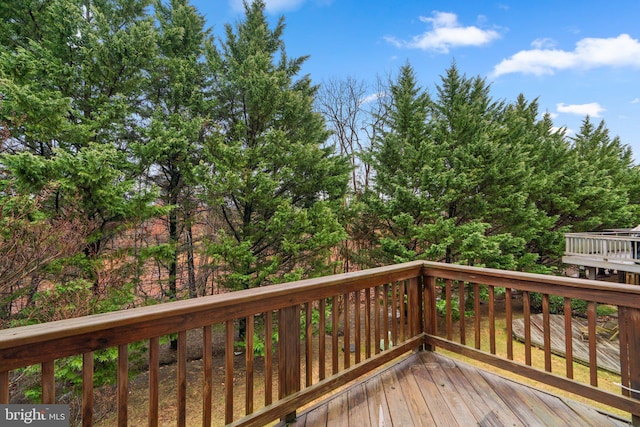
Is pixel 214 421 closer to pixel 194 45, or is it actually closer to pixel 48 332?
pixel 48 332

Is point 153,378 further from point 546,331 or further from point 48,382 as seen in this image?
point 546,331

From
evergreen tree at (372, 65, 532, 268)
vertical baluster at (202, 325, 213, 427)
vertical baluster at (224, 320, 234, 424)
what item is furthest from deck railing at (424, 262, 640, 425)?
evergreen tree at (372, 65, 532, 268)

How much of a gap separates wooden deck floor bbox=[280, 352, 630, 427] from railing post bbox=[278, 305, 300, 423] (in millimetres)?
246

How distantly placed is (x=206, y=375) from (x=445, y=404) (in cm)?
172

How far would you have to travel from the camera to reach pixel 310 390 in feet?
6.65

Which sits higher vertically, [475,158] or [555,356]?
[475,158]

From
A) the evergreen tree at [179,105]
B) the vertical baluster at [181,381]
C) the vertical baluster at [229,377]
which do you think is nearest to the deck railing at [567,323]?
the vertical baluster at [229,377]

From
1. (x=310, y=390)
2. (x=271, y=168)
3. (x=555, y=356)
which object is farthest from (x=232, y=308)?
(x=555, y=356)

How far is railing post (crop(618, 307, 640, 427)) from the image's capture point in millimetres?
1860

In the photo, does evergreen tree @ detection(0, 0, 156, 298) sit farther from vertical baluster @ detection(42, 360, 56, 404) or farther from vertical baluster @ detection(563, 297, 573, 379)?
vertical baluster @ detection(563, 297, 573, 379)

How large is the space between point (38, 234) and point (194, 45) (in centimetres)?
530

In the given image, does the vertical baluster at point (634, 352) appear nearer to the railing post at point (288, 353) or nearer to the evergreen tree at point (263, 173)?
the railing post at point (288, 353)

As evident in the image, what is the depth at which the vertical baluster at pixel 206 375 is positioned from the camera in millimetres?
1572

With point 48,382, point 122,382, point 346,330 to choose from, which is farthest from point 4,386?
point 346,330
